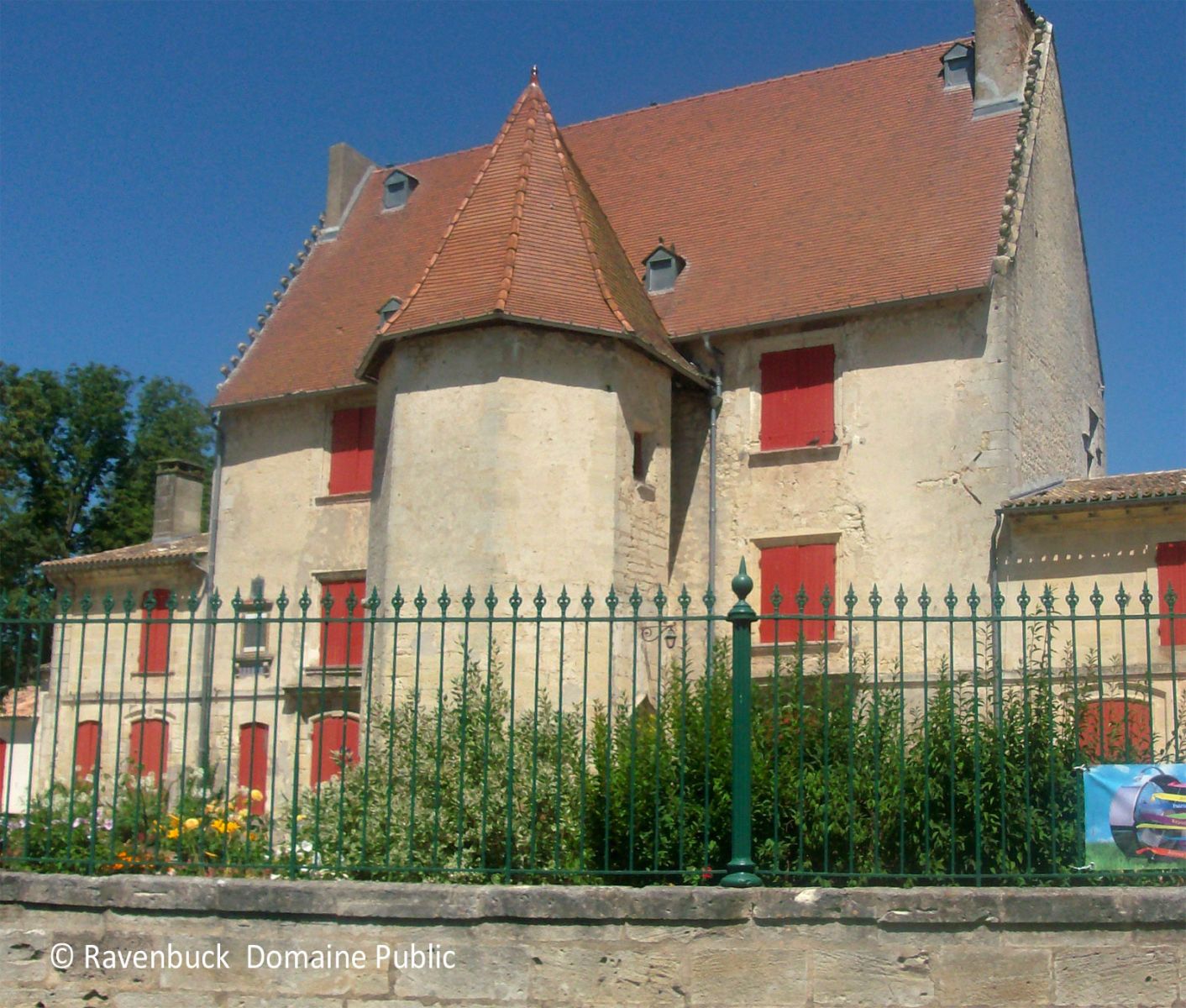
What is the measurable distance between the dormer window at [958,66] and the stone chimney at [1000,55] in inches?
14.2

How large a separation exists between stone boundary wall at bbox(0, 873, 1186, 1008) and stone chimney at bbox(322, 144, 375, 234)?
1857cm

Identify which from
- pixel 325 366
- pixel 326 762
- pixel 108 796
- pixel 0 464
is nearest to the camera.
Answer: pixel 108 796

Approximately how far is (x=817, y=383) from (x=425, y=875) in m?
10.4

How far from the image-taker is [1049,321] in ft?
61.2

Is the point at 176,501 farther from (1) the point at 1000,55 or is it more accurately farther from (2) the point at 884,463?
(1) the point at 1000,55

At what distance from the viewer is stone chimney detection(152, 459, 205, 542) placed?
25.2m

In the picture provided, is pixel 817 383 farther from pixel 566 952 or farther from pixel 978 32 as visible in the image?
pixel 566 952

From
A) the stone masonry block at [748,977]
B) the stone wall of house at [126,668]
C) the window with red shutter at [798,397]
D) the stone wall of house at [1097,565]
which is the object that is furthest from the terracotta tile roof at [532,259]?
the stone masonry block at [748,977]

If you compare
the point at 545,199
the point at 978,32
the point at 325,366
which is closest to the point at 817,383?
the point at 545,199

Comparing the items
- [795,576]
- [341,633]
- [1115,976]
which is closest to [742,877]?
[1115,976]

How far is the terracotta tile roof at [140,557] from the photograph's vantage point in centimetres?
2163

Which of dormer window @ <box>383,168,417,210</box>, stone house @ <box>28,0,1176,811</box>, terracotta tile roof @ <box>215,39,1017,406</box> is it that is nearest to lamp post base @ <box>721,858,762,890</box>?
stone house @ <box>28,0,1176,811</box>

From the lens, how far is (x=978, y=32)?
1883 centimetres

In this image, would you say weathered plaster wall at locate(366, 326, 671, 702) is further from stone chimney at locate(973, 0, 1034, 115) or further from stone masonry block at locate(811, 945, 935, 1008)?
stone masonry block at locate(811, 945, 935, 1008)
